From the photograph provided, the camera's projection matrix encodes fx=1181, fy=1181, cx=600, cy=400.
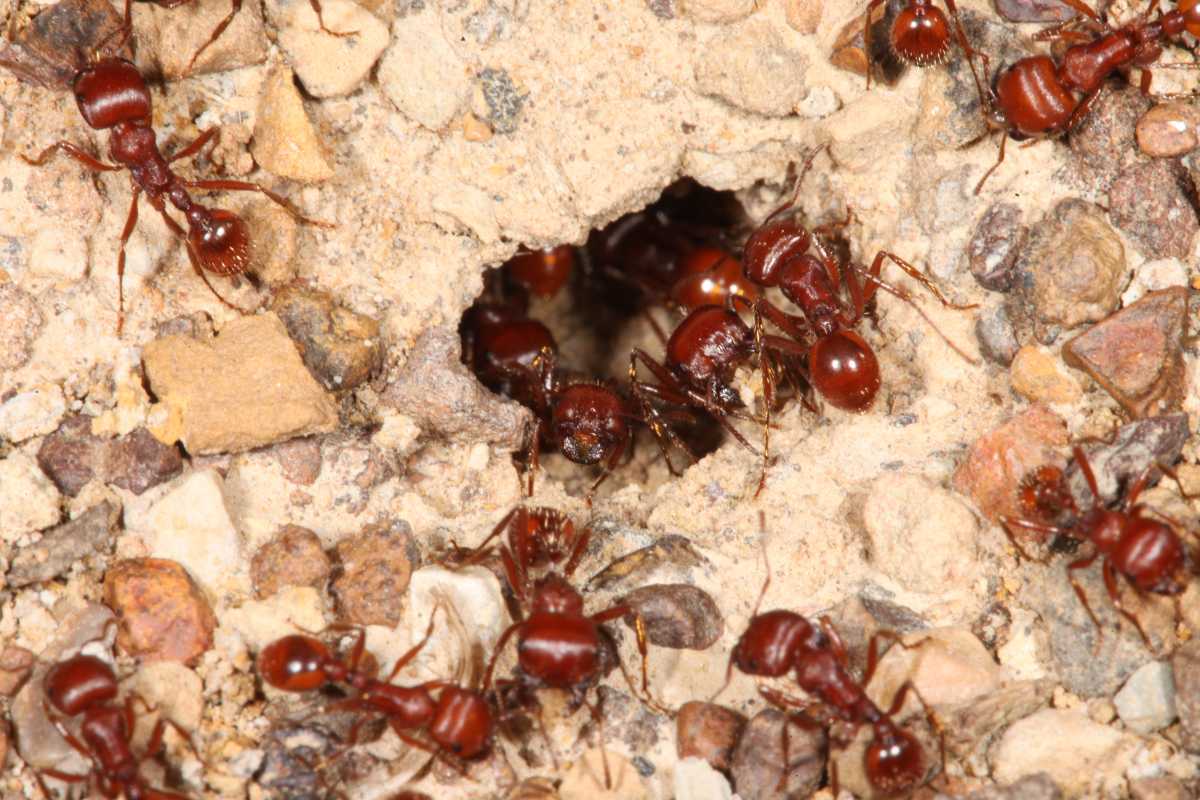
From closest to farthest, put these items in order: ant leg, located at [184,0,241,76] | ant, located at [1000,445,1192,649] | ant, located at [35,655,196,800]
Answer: ant, located at [35,655,196,800] < ant, located at [1000,445,1192,649] < ant leg, located at [184,0,241,76]

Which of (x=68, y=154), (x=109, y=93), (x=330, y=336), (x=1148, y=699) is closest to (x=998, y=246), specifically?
(x=1148, y=699)

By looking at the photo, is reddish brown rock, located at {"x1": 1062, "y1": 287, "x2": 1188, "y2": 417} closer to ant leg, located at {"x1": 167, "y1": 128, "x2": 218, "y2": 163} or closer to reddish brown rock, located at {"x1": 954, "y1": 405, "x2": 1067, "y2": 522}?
reddish brown rock, located at {"x1": 954, "y1": 405, "x2": 1067, "y2": 522}

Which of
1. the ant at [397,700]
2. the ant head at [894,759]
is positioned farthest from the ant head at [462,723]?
the ant head at [894,759]

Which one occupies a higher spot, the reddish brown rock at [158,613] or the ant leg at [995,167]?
the ant leg at [995,167]

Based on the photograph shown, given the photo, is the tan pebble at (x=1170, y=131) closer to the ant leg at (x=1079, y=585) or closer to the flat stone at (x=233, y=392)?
the ant leg at (x=1079, y=585)

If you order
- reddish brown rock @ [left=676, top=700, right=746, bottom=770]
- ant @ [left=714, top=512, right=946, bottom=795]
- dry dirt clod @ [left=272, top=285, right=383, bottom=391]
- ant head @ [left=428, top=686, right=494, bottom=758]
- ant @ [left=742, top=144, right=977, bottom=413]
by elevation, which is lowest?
reddish brown rock @ [left=676, top=700, right=746, bottom=770]

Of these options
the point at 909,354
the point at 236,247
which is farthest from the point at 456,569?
the point at 909,354

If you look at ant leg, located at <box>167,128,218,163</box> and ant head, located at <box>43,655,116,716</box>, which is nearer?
ant head, located at <box>43,655,116,716</box>

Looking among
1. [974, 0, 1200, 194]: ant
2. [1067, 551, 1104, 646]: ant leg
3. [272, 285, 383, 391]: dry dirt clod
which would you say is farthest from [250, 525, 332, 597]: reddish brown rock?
[974, 0, 1200, 194]: ant
